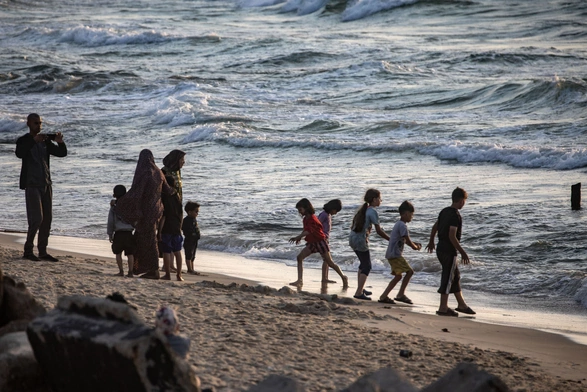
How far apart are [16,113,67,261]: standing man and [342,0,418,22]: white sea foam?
40.6 m

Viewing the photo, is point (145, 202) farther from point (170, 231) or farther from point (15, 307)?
point (15, 307)

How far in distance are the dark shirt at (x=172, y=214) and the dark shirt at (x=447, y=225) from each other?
2.88 meters

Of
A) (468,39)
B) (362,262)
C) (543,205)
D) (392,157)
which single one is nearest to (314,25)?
(468,39)

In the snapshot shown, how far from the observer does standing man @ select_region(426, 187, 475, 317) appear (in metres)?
8.53

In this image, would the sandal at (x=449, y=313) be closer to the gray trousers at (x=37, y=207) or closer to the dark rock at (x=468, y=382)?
the dark rock at (x=468, y=382)

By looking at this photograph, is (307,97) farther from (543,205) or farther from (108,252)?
(108,252)

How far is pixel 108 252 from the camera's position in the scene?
1194 cm

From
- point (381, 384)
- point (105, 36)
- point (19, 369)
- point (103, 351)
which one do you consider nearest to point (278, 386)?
point (381, 384)

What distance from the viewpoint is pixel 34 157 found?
8773 mm

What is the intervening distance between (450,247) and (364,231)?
130 centimetres

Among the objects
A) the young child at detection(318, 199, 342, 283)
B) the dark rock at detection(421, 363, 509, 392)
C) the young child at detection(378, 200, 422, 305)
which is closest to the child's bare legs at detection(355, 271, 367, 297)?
the young child at detection(378, 200, 422, 305)

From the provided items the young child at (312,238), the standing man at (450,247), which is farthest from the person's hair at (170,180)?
the standing man at (450,247)

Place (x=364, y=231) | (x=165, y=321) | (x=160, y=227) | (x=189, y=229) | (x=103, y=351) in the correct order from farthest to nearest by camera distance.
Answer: (x=189, y=229) → (x=364, y=231) → (x=160, y=227) → (x=165, y=321) → (x=103, y=351)

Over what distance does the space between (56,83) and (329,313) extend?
2961 cm
